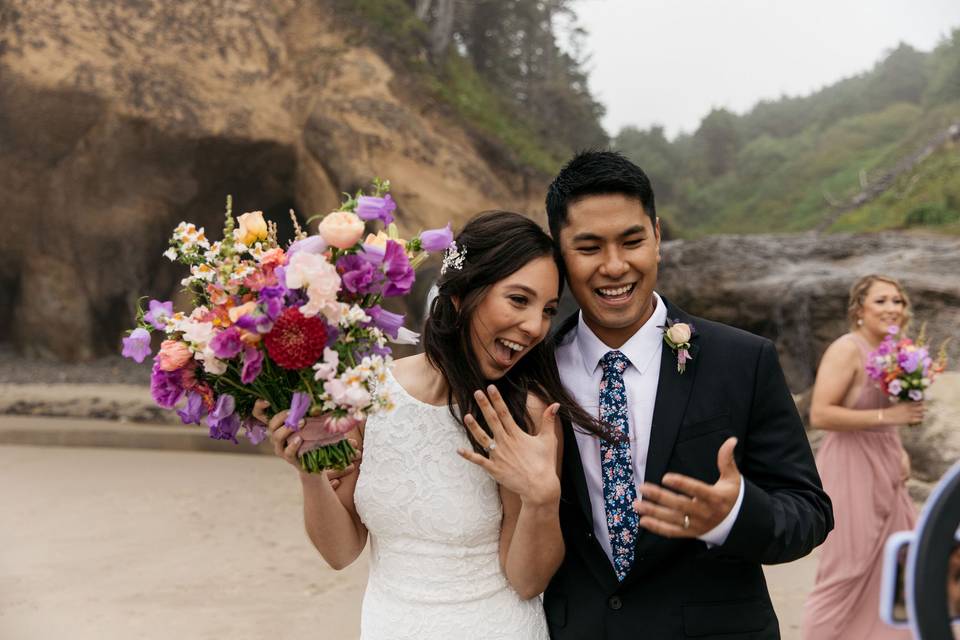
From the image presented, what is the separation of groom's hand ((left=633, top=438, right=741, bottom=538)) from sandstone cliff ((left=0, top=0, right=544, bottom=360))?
13082 millimetres

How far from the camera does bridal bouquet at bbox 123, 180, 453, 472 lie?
1937 millimetres

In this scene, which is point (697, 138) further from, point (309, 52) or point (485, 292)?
point (485, 292)

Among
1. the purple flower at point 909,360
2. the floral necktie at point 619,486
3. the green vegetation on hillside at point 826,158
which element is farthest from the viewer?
the green vegetation on hillside at point 826,158

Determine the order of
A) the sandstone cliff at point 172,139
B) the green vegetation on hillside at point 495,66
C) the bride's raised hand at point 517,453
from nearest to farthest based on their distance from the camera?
1. the bride's raised hand at point 517,453
2. the sandstone cliff at point 172,139
3. the green vegetation on hillside at point 495,66

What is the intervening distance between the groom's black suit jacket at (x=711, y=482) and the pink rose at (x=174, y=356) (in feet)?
3.56

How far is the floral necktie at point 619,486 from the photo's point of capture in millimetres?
2279

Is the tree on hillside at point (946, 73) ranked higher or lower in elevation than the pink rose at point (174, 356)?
higher

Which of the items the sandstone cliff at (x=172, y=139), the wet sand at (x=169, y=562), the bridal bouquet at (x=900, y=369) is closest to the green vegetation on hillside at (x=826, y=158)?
the sandstone cliff at (x=172, y=139)

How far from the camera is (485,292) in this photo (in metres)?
2.39

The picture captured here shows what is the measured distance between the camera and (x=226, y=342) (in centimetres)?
200

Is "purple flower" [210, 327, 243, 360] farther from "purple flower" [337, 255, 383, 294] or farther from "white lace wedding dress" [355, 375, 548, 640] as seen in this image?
"white lace wedding dress" [355, 375, 548, 640]

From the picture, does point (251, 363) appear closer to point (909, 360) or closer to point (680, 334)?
point (680, 334)

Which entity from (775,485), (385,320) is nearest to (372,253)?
(385,320)

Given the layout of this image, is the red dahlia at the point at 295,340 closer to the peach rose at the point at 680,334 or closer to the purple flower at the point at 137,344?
the purple flower at the point at 137,344
